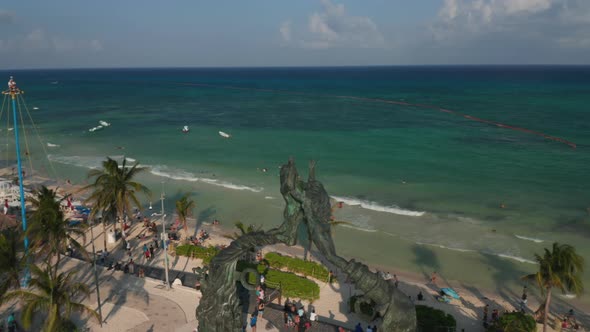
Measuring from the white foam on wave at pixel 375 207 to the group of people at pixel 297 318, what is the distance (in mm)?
20593

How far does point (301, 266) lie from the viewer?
2700 centimetres

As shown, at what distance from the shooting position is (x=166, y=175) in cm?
5331

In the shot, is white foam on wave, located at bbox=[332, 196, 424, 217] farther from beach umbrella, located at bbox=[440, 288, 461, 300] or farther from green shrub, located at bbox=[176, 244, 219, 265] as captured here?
green shrub, located at bbox=[176, 244, 219, 265]

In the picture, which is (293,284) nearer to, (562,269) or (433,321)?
(433,321)

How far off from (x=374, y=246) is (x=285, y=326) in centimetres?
1518

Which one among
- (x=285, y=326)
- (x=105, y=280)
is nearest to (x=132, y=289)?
A: (x=105, y=280)

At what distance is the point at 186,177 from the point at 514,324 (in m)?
39.0

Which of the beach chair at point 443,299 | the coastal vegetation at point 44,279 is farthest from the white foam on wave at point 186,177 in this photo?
the beach chair at point 443,299

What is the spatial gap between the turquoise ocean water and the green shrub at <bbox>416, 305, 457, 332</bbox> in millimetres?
9378

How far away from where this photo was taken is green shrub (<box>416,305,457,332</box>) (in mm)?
20938

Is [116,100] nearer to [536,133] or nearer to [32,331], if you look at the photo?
[536,133]

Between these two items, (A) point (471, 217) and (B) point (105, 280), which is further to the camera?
(A) point (471, 217)

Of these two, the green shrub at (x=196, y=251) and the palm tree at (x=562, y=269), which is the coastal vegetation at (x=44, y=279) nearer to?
the green shrub at (x=196, y=251)

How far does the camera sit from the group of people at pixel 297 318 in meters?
20.8
